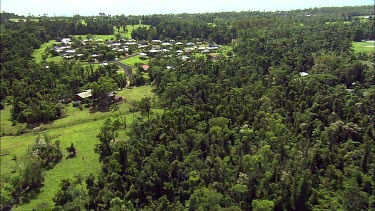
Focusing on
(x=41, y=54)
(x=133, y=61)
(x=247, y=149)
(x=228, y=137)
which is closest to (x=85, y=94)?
(x=133, y=61)

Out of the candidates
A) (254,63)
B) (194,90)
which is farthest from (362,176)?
(254,63)

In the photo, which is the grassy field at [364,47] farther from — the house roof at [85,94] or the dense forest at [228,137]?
the house roof at [85,94]

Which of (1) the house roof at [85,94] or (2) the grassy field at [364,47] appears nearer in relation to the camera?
(1) the house roof at [85,94]

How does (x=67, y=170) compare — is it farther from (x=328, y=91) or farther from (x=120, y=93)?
(x=328, y=91)

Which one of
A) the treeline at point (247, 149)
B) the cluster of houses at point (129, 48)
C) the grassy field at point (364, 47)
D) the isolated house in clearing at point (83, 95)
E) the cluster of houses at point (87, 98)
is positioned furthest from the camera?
the cluster of houses at point (129, 48)

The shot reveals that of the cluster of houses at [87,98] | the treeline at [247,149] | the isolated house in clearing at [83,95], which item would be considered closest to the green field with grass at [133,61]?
the isolated house in clearing at [83,95]
